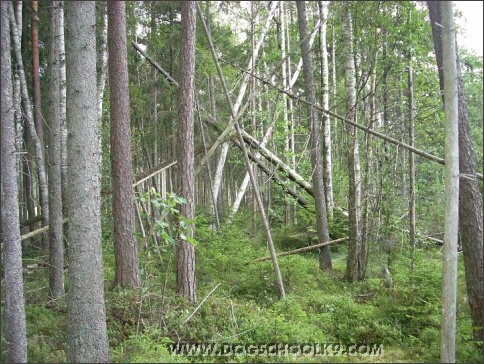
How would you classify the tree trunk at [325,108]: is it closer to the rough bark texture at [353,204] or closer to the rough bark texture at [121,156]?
the rough bark texture at [353,204]

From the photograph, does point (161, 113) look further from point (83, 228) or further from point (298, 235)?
point (83, 228)

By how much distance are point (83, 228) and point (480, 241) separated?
511cm

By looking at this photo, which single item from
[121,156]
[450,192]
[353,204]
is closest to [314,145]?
[353,204]

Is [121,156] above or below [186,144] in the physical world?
below

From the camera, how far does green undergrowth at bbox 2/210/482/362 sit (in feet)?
17.5

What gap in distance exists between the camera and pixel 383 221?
840 centimetres

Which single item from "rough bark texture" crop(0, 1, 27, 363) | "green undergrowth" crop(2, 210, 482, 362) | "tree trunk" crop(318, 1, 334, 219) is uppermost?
"tree trunk" crop(318, 1, 334, 219)

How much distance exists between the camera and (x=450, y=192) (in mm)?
4391

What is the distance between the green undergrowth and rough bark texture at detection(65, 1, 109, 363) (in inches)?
18.1

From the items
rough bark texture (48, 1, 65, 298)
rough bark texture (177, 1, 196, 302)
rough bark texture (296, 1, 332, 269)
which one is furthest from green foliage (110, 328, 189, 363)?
rough bark texture (296, 1, 332, 269)

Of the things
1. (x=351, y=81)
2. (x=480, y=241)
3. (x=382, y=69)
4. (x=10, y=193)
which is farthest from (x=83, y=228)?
(x=382, y=69)

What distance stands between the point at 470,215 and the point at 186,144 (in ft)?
14.6

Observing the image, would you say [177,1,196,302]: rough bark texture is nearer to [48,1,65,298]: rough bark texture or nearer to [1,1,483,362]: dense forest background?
[1,1,483,362]: dense forest background

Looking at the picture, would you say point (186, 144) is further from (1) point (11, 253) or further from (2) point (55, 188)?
(1) point (11, 253)
